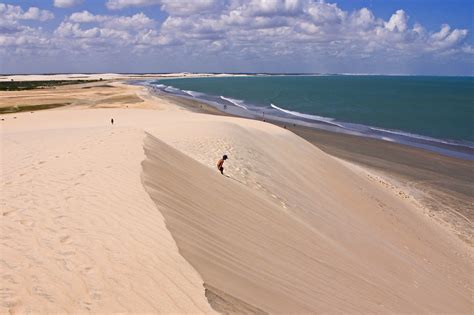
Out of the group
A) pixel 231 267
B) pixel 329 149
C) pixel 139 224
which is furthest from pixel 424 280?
pixel 329 149

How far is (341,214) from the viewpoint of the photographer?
46.1ft

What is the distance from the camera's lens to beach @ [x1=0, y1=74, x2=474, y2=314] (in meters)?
4.94

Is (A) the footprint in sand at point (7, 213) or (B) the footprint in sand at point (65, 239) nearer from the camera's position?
(B) the footprint in sand at point (65, 239)

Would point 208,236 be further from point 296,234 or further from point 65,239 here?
point 296,234

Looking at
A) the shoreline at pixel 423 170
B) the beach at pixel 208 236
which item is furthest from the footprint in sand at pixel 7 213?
the shoreline at pixel 423 170

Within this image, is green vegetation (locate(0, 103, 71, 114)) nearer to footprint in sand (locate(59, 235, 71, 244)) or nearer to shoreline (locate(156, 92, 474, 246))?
shoreline (locate(156, 92, 474, 246))

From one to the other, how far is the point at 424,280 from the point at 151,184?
23.0 ft

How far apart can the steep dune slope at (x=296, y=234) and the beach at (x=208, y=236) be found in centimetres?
4

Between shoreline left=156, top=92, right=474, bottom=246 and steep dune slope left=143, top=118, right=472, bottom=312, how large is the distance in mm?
1753

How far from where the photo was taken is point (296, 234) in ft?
31.5

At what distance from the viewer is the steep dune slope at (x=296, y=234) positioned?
6.45m

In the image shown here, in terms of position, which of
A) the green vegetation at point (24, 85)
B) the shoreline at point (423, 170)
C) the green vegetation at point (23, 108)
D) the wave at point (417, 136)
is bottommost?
the shoreline at point (423, 170)

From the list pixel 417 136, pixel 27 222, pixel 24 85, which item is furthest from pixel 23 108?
pixel 24 85

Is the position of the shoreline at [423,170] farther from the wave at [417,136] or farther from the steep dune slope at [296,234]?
the wave at [417,136]
